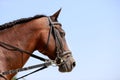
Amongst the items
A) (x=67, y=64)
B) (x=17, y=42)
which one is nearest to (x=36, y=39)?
(x=17, y=42)

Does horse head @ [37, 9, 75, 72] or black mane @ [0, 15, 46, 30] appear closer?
black mane @ [0, 15, 46, 30]

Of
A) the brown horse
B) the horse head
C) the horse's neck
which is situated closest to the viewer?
the horse's neck

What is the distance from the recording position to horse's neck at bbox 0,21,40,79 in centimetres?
817

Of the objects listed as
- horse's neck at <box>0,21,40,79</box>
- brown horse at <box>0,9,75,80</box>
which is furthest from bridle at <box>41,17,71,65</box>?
horse's neck at <box>0,21,40,79</box>

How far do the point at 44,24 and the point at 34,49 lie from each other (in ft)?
2.28

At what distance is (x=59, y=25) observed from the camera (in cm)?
898

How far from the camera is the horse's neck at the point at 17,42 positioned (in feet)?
26.8

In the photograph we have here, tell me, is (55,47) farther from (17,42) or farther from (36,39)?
(17,42)

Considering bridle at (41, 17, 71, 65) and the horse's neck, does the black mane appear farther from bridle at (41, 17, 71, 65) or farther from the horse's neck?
bridle at (41, 17, 71, 65)

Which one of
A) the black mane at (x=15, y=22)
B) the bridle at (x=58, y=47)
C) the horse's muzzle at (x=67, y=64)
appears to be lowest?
A: the horse's muzzle at (x=67, y=64)

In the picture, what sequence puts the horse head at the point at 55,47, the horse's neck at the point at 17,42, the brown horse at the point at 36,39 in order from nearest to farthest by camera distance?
→ the horse's neck at the point at 17,42 → the brown horse at the point at 36,39 → the horse head at the point at 55,47

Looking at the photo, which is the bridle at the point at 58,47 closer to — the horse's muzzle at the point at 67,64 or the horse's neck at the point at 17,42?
the horse's muzzle at the point at 67,64

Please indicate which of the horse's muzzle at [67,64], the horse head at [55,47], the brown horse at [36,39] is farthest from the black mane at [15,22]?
the horse's muzzle at [67,64]

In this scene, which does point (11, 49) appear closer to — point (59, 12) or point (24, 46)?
point (24, 46)
